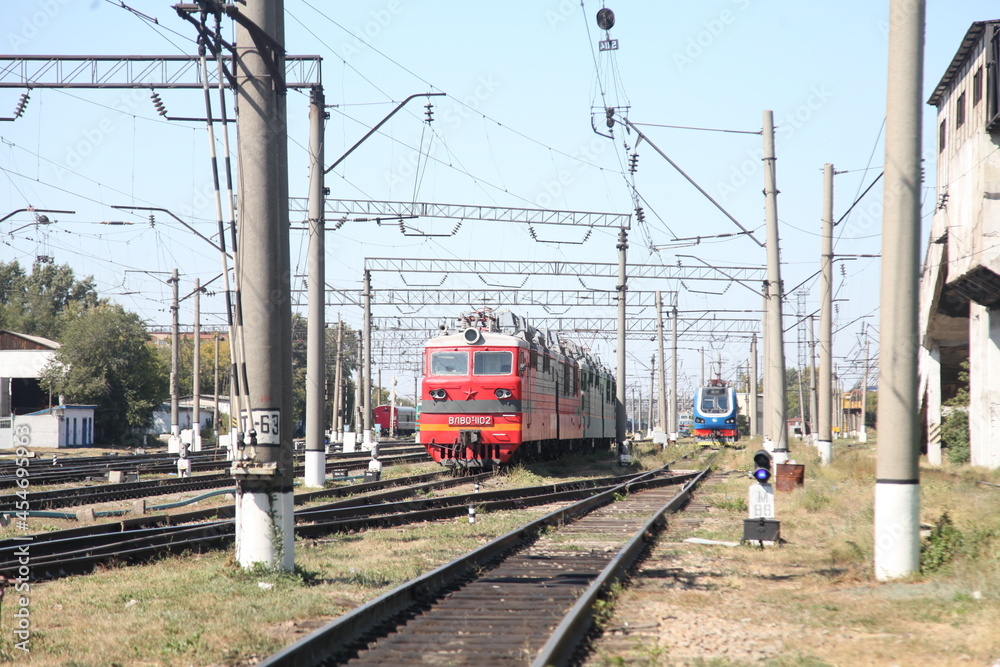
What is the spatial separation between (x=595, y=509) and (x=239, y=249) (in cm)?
993

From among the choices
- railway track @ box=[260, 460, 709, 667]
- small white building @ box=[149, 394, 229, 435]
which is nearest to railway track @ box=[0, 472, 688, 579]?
railway track @ box=[260, 460, 709, 667]

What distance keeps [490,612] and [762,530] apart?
5.82 metres

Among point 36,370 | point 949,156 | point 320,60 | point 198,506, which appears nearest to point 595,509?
point 198,506

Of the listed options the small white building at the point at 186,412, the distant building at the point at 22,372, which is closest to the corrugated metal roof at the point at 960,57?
the distant building at the point at 22,372

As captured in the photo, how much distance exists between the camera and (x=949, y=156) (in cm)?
3136

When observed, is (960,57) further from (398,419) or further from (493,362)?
(398,419)

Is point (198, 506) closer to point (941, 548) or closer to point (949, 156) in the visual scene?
point (941, 548)

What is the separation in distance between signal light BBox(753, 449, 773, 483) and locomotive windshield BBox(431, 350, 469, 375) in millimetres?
12845

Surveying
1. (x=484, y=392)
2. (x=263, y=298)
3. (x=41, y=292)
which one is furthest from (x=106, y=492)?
(x=41, y=292)

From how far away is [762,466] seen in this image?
1319 cm

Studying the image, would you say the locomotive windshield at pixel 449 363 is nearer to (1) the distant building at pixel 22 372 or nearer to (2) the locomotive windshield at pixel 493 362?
(2) the locomotive windshield at pixel 493 362

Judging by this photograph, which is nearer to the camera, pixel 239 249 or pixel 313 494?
pixel 239 249

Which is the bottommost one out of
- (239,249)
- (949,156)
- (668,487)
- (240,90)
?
(668,487)

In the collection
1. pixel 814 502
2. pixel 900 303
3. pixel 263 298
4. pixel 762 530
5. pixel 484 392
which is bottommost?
pixel 814 502
